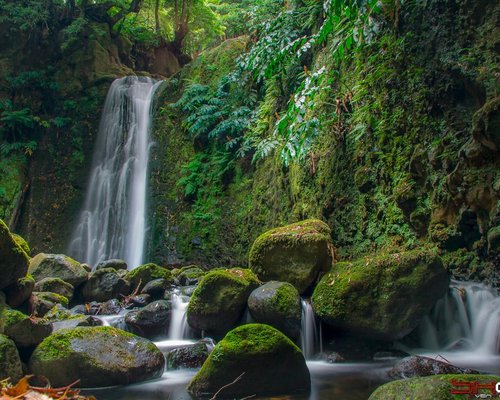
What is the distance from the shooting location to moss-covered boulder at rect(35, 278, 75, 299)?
27.0 ft

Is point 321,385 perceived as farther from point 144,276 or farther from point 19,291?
point 144,276

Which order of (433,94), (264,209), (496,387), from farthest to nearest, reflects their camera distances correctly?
(264,209), (433,94), (496,387)

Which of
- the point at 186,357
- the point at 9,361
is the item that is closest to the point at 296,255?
the point at 186,357

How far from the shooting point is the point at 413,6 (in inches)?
264

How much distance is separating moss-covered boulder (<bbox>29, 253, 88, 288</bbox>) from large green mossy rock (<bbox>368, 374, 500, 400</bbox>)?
7.14 metres

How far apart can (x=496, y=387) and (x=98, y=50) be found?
1753 centimetres

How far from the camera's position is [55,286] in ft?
27.3

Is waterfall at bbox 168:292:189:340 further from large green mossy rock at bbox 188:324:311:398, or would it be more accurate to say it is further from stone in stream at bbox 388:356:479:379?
stone in stream at bbox 388:356:479:379

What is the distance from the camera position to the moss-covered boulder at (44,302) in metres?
6.26

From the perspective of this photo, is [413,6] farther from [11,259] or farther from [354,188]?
[11,259]

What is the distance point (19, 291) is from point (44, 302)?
1470 millimetres

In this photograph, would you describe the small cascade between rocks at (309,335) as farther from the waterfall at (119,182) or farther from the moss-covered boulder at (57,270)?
the waterfall at (119,182)

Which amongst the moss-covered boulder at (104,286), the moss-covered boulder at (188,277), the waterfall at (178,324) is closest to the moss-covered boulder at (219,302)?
the waterfall at (178,324)

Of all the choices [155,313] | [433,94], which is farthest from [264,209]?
[433,94]
